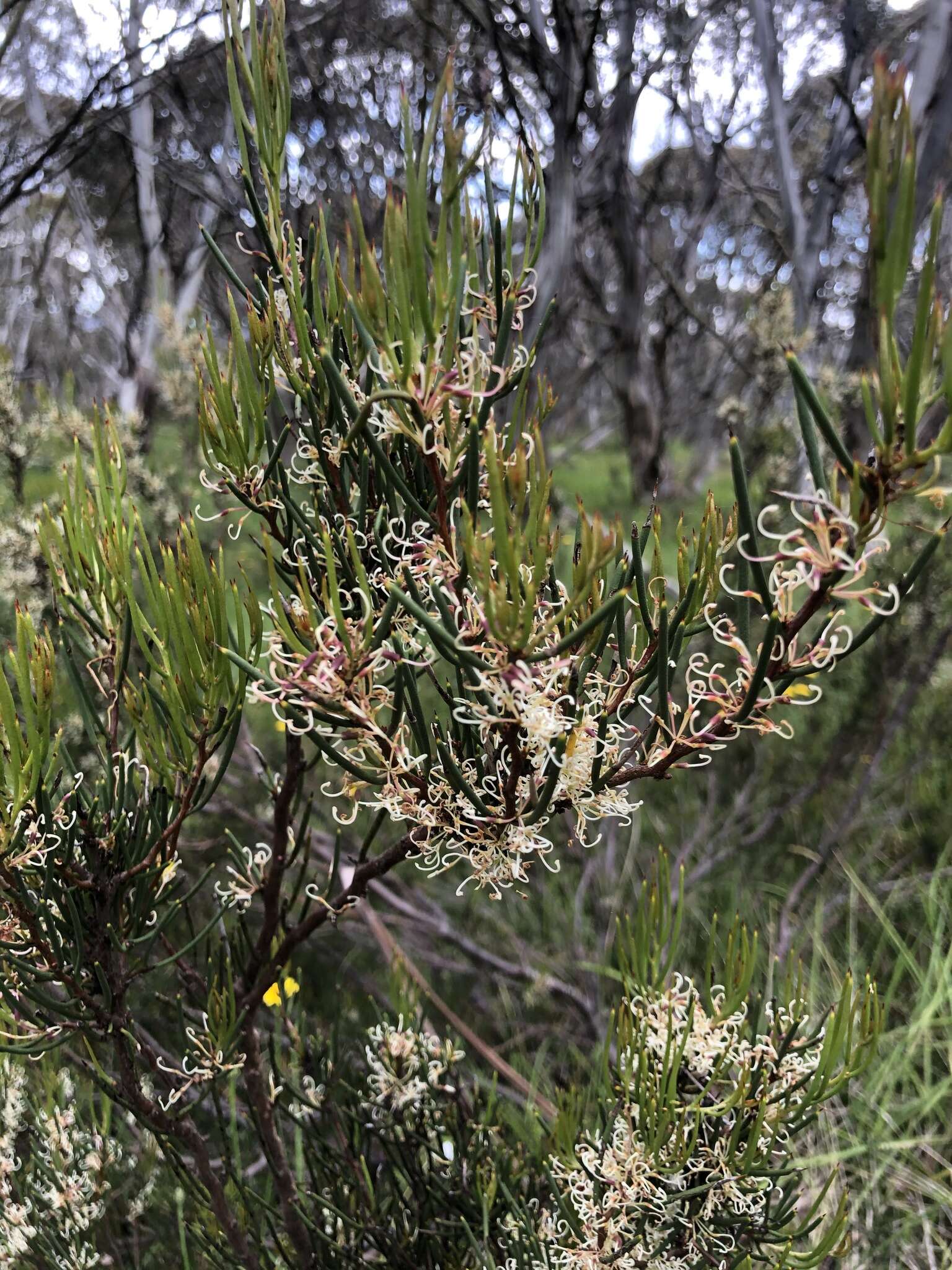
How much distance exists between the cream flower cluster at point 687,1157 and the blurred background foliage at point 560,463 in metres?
0.31

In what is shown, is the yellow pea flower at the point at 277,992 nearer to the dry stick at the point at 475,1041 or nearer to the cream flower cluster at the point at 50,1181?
the dry stick at the point at 475,1041

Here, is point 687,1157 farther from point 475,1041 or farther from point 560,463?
point 560,463

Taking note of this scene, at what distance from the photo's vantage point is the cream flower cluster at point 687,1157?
2.04 ft

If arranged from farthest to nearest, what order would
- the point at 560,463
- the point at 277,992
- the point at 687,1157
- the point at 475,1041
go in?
the point at 560,463, the point at 475,1041, the point at 277,992, the point at 687,1157

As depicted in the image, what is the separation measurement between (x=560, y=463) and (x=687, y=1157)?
6.91 ft

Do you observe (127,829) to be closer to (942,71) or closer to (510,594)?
(510,594)

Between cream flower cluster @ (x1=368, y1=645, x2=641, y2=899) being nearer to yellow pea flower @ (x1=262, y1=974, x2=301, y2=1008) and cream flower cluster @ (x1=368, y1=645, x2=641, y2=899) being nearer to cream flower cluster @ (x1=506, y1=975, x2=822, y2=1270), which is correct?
cream flower cluster @ (x1=506, y1=975, x2=822, y2=1270)

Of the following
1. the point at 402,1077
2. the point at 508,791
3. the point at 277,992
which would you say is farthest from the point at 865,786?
the point at 508,791

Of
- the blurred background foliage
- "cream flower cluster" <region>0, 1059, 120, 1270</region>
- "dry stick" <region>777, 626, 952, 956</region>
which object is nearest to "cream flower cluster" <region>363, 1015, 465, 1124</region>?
the blurred background foliage

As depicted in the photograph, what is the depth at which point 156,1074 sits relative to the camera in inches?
27.0

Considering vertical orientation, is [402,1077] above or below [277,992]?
below

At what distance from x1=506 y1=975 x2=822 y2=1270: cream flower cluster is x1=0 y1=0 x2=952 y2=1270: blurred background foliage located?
31 centimetres

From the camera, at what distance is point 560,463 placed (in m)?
2.49

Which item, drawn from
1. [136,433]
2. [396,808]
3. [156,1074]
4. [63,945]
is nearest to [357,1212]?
[156,1074]
